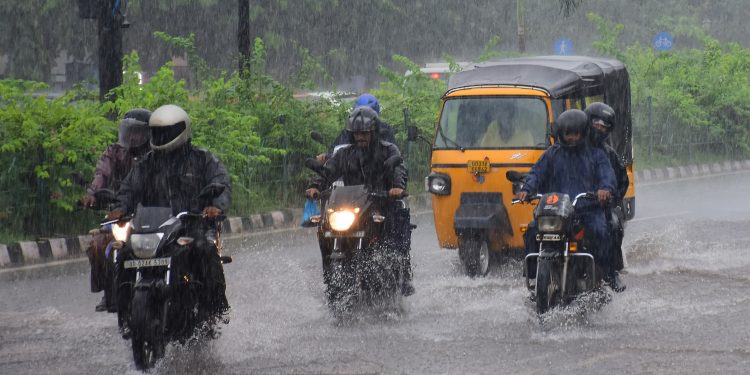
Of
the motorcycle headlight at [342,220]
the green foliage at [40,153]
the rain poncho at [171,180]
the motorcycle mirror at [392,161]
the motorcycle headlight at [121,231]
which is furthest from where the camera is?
the green foliage at [40,153]

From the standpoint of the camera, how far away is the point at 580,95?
1338cm

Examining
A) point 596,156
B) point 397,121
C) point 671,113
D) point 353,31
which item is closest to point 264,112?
point 397,121

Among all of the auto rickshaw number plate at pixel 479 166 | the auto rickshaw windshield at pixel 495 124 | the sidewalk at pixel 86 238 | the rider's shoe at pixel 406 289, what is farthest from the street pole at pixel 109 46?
the rider's shoe at pixel 406 289

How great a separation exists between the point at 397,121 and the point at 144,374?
13.7 m

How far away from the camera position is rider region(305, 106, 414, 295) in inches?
378

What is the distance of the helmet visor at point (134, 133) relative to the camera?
8.88 metres

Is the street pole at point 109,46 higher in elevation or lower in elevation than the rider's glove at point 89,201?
higher

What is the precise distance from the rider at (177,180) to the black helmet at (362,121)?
1.69 metres

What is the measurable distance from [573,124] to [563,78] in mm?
3681

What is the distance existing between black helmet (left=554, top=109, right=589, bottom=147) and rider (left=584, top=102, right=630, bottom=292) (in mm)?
354

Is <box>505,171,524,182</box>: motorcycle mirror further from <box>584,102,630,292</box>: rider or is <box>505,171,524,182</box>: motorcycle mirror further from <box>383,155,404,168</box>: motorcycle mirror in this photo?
<box>383,155,404,168</box>: motorcycle mirror

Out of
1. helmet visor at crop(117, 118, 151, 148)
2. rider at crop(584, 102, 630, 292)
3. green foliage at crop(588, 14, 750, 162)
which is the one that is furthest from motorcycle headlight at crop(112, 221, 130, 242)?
green foliage at crop(588, 14, 750, 162)

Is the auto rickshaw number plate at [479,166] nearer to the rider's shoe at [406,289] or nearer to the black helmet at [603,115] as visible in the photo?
the black helmet at [603,115]

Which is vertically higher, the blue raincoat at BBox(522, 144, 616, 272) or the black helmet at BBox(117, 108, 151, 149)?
the black helmet at BBox(117, 108, 151, 149)
